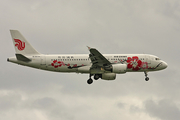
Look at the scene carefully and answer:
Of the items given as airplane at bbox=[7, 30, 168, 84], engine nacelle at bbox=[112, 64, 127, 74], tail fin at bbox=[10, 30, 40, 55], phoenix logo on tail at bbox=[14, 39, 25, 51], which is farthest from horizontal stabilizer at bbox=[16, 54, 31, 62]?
engine nacelle at bbox=[112, 64, 127, 74]

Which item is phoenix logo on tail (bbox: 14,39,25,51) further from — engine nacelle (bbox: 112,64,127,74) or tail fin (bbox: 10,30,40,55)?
engine nacelle (bbox: 112,64,127,74)

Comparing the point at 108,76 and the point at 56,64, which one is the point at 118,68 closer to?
the point at 108,76

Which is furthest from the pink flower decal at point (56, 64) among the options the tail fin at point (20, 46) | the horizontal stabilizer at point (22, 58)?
the horizontal stabilizer at point (22, 58)

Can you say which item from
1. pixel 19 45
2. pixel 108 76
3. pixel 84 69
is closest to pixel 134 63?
pixel 108 76

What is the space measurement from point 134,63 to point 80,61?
10772 millimetres

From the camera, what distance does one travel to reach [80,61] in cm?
6397

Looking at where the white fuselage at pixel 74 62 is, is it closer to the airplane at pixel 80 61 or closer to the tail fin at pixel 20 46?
the airplane at pixel 80 61

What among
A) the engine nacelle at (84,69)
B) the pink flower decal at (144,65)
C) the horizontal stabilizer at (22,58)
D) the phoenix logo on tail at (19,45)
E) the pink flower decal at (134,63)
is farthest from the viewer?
the pink flower decal at (144,65)

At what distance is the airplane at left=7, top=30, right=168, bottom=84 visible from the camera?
62.2m

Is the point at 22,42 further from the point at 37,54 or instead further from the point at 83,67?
the point at 83,67

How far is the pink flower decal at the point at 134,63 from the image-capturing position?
65250 millimetres

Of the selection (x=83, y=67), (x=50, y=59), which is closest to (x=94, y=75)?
(x=83, y=67)

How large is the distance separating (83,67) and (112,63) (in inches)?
225

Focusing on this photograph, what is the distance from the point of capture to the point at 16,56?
61.7 meters
